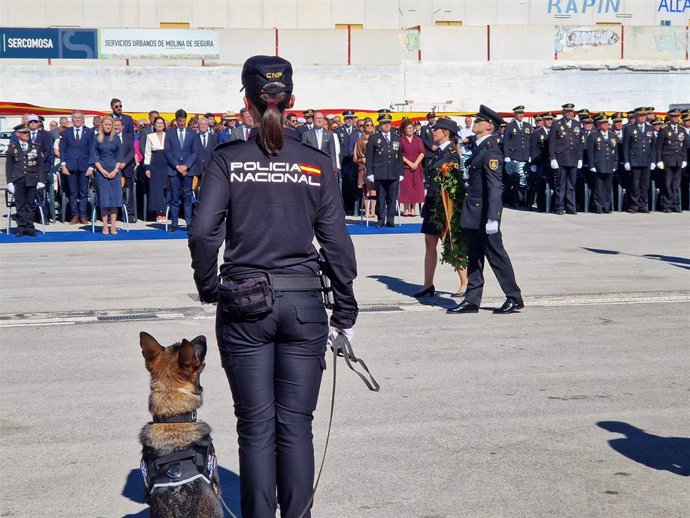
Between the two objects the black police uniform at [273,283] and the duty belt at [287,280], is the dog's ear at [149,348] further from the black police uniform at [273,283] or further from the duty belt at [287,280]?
the duty belt at [287,280]

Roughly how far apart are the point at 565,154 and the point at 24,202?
1079 cm

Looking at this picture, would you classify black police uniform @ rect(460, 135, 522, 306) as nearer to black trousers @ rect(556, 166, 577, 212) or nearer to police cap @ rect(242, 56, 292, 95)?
police cap @ rect(242, 56, 292, 95)

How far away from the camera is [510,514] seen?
5.57 meters

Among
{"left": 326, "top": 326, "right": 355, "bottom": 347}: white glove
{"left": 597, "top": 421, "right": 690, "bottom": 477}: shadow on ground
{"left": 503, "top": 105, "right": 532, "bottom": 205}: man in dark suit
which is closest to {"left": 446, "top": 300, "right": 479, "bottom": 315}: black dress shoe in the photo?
{"left": 597, "top": 421, "right": 690, "bottom": 477}: shadow on ground

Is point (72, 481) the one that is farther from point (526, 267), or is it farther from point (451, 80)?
point (451, 80)

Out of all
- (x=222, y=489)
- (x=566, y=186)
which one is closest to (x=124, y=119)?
(x=566, y=186)

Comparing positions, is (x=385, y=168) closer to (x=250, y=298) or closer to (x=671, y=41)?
(x=250, y=298)

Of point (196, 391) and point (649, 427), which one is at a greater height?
point (196, 391)

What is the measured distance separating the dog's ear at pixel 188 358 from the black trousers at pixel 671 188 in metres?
20.6

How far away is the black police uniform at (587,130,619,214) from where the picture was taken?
2308 centimetres

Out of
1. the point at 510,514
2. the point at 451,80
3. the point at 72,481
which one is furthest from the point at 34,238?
the point at 451,80

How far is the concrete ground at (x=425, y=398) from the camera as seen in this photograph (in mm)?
5895

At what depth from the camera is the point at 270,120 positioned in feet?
14.8

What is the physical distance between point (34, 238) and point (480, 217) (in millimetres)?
9764
